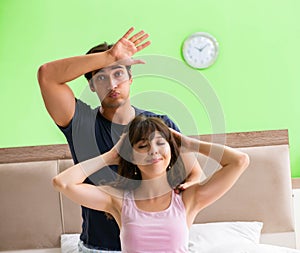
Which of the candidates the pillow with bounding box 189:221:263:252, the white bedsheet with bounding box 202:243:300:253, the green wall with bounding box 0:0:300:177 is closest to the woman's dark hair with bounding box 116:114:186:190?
the white bedsheet with bounding box 202:243:300:253

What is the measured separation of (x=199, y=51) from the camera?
4.01 meters

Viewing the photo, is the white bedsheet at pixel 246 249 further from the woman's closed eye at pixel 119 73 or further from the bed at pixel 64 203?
the woman's closed eye at pixel 119 73

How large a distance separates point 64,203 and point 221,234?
30.7 inches

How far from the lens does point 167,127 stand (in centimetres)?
169

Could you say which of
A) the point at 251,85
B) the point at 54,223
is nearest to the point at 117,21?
the point at 251,85

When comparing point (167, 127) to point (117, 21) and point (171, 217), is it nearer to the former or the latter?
point (171, 217)

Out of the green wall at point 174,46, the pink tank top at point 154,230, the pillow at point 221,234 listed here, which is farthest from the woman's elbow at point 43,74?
the green wall at point 174,46

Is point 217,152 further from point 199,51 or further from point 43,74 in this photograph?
point 199,51

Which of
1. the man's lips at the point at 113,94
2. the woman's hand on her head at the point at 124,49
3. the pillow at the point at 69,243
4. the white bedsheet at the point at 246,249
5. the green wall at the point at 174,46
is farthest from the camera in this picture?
the green wall at the point at 174,46

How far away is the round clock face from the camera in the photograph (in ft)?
13.2

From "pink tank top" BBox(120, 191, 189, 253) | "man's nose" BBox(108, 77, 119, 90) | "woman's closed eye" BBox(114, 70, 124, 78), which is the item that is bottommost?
"pink tank top" BBox(120, 191, 189, 253)

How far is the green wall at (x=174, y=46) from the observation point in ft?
13.0

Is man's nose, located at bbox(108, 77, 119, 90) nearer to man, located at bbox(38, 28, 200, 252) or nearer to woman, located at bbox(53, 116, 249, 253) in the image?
man, located at bbox(38, 28, 200, 252)

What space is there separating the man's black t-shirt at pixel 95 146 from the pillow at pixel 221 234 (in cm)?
120
